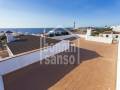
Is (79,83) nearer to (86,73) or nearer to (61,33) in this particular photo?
(86,73)

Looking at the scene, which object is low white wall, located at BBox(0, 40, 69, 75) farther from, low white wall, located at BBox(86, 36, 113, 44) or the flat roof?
low white wall, located at BBox(86, 36, 113, 44)

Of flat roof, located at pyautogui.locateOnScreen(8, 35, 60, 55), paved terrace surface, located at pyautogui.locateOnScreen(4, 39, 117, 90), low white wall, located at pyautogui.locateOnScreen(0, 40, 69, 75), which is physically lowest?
paved terrace surface, located at pyautogui.locateOnScreen(4, 39, 117, 90)

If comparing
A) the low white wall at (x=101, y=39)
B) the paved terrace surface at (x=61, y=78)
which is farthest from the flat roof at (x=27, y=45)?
the low white wall at (x=101, y=39)

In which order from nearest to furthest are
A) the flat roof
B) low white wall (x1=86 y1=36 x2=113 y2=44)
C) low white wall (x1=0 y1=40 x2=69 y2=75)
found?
low white wall (x1=0 y1=40 x2=69 y2=75), the flat roof, low white wall (x1=86 y1=36 x2=113 y2=44)

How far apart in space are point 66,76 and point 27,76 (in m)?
Result: 2.09

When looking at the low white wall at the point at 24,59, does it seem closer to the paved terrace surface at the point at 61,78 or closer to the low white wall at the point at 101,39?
the paved terrace surface at the point at 61,78

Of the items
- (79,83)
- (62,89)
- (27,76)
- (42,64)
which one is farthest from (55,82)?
(42,64)

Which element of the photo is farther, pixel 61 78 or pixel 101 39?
pixel 101 39

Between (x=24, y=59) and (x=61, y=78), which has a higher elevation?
(x=24, y=59)

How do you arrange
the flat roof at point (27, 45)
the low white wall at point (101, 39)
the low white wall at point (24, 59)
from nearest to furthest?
the low white wall at point (24, 59)
the flat roof at point (27, 45)
the low white wall at point (101, 39)

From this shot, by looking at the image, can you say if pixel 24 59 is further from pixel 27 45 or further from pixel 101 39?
pixel 101 39

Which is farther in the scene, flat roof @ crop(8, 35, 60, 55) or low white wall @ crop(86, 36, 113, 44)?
low white wall @ crop(86, 36, 113, 44)

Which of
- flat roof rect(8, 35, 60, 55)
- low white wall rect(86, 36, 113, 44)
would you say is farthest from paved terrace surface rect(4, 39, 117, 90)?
low white wall rect(86, 36, 113, 44)

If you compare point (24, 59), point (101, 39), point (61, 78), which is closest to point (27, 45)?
point (24, 59)
